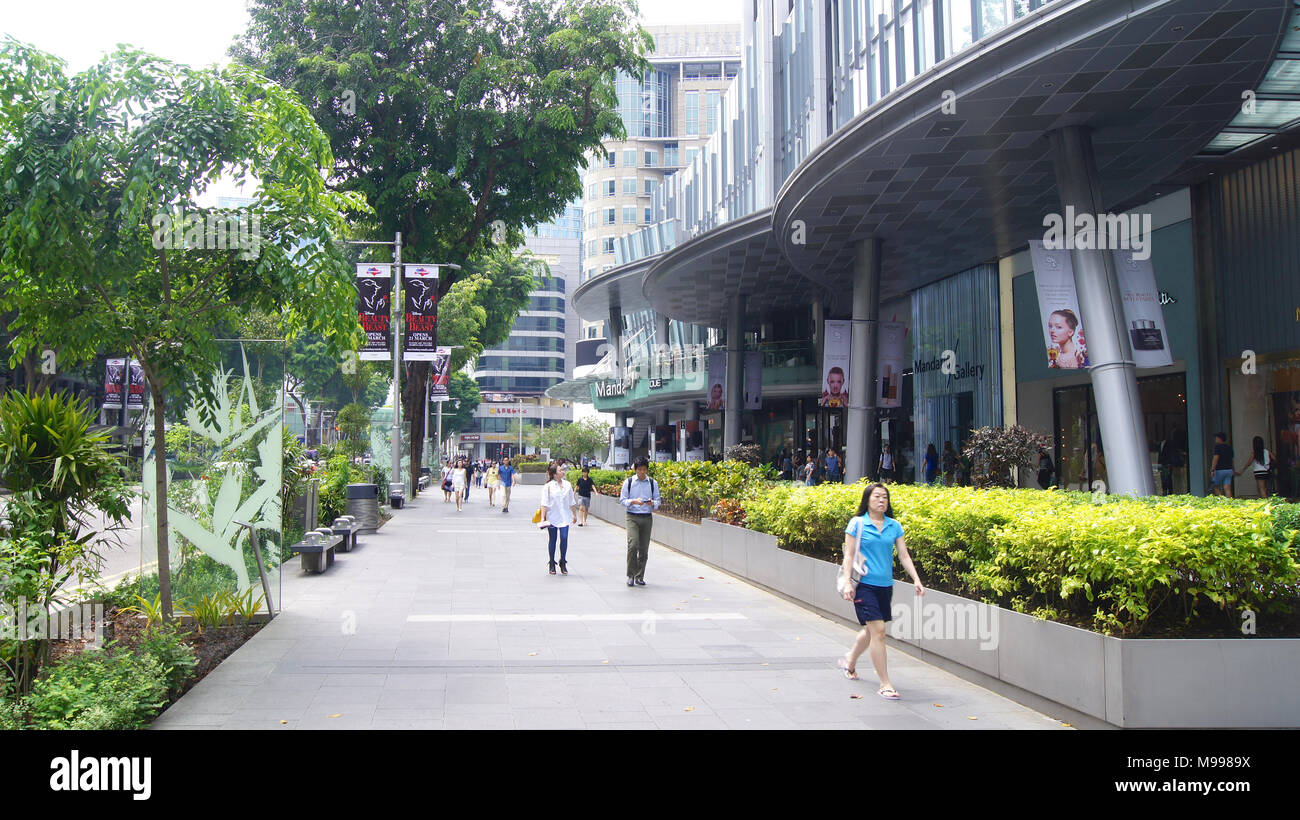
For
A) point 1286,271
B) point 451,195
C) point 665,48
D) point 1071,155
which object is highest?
point 665,48

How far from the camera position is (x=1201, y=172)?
19.4 meters

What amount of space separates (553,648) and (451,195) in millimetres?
21219

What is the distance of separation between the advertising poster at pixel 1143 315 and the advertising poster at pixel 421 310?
17001 millimetres

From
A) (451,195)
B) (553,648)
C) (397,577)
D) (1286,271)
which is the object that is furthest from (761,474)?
(451,195)

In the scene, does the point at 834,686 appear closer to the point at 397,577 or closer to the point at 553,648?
the point at 553,648

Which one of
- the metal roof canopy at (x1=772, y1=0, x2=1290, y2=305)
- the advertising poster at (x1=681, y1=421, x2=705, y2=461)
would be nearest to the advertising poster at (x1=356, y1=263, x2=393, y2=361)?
the metal roof canopy at (x1=772, y1=0, x2=1290, y2=305)

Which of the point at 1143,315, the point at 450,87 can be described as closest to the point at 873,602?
the point at 1143,315

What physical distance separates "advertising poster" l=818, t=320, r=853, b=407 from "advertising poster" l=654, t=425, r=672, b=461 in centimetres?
3684

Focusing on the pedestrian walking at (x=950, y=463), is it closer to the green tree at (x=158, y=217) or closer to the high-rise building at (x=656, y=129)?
the green tree at (x=158, y=217)

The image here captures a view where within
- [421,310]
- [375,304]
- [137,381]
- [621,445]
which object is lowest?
[621,445]

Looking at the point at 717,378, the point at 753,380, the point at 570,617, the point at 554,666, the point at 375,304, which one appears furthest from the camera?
the point at 717,378

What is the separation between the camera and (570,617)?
37.9ft

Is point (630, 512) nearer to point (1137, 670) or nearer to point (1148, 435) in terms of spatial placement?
point (1137, 670)

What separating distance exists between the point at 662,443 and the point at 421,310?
38495mm
